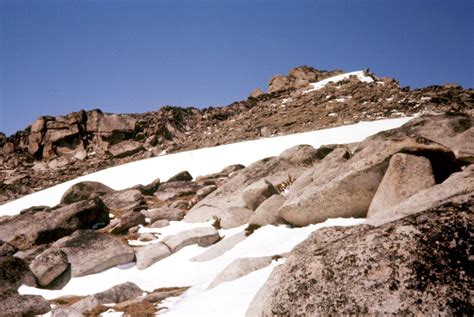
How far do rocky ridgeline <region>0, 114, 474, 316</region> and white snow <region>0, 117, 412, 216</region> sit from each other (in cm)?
536

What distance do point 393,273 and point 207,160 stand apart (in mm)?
29599

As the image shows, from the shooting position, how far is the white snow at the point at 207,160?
3012 centimetres

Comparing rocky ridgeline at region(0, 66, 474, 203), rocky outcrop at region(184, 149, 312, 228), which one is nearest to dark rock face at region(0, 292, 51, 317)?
rocky outcrop at region(184, 149, 312, 228)

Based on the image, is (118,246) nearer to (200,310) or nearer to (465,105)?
(200,310)

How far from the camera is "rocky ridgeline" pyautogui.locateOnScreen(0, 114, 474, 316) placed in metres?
3.53

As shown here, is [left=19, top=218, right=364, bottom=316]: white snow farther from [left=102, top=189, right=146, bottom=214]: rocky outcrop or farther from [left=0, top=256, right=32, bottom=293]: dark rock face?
[left=102, top=189, right=146, bottom=214]: rocky outcrop

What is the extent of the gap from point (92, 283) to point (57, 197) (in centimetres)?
2270

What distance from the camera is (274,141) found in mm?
33000

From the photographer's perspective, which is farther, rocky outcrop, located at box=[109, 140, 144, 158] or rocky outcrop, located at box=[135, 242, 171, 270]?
rocky outcrop, located at box=[109, 140, 144, 158]

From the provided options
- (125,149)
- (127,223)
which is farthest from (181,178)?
(125,149)

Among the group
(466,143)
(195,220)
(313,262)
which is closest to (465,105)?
(466,143)

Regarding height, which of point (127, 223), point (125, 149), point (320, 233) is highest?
point (125, 149)

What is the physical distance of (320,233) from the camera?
7.20 m

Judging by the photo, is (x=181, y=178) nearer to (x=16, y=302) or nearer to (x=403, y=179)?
(x=16, y=302)
